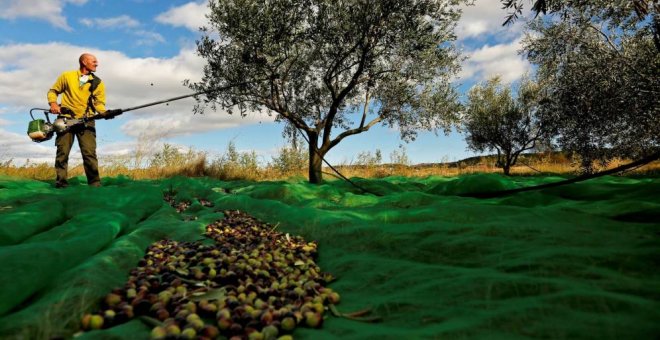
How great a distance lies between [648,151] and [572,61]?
181 inches

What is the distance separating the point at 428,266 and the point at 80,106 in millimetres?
8331

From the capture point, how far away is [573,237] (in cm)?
327

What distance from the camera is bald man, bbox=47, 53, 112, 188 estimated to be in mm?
8477

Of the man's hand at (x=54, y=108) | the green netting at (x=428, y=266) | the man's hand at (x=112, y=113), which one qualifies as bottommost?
the green netting at (x=428, y=266)

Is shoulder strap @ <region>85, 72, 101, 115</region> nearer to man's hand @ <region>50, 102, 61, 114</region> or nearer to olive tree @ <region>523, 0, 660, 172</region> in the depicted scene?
man's hand @ <region>50, 102, 61, 114</region>

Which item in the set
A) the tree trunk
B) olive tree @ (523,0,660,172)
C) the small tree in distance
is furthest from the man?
the small tree in distance

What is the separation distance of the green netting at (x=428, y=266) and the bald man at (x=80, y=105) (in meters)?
3.79

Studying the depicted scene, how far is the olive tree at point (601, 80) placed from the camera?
11.8 metres

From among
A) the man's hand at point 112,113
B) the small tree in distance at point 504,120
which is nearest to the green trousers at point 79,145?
the man's hand at point 112,113

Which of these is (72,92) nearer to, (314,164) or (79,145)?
(79,145)

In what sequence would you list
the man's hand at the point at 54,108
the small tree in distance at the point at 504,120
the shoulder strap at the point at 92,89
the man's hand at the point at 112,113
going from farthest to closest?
the small tree in distance at the point at 504,120, the shoulder strap at the point at 92,89, the man's hand at the point at 112,113, the man's hand at the point at 54,108

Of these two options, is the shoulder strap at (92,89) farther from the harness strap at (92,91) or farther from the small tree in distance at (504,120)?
the small tree in distance at (504,120)

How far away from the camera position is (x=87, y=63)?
336 inches

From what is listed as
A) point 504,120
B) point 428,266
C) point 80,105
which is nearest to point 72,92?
point 80,105
